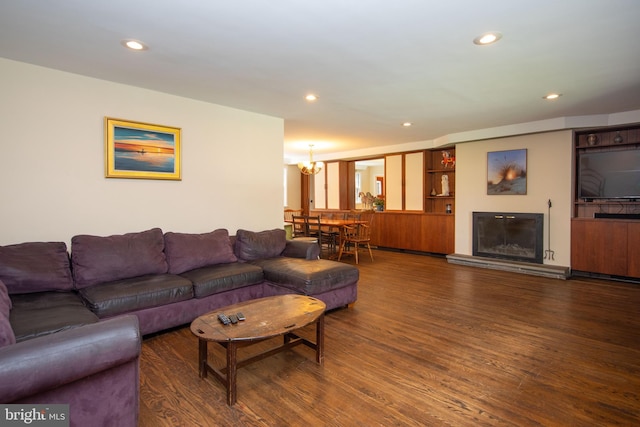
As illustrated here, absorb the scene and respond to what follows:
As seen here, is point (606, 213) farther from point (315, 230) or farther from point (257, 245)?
point (257, 245)

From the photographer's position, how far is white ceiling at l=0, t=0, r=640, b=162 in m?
2.16

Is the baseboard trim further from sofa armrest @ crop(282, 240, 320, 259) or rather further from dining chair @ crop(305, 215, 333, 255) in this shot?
sofa armrest @ crop(282, 240, 320, 259)

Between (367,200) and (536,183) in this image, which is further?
(367,200)

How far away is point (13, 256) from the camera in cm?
265

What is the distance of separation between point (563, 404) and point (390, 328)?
142 cm

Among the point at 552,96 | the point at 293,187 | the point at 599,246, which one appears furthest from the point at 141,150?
the point at 293,187

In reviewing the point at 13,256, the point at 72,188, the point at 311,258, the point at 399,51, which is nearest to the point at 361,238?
the point at 311,258

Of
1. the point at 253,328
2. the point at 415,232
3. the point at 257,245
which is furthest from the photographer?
the point at 415,232

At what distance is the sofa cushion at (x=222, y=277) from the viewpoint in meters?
3.22

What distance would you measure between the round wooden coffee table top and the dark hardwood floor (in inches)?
15.5

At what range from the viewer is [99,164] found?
341cm

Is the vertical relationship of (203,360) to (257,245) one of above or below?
below

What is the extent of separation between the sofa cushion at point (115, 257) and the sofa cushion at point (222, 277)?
36 centimetres

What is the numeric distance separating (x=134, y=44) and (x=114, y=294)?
197 centimetres
